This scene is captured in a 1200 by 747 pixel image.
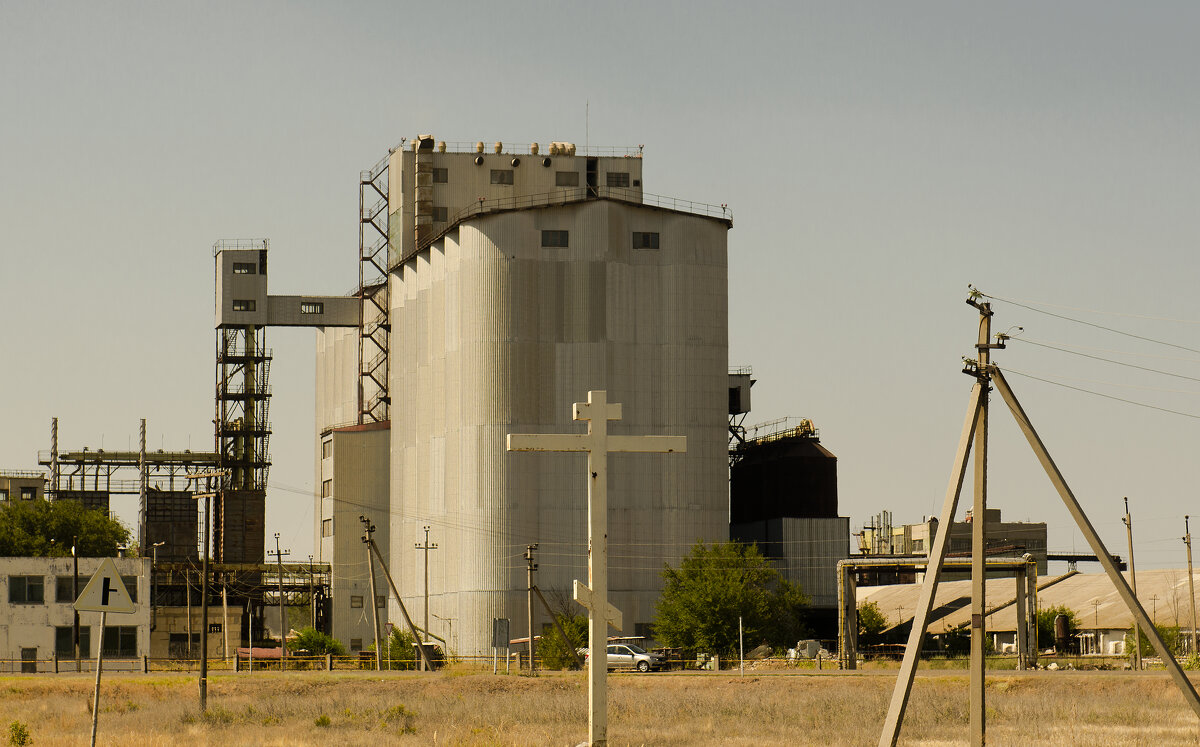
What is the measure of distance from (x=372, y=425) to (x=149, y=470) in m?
24.5

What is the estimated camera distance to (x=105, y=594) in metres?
21.4

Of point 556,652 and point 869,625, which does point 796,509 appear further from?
point 556,652

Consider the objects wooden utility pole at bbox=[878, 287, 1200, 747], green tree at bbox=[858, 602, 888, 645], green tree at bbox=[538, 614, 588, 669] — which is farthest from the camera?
green tree at bbox=[858, 602, 888, 645]

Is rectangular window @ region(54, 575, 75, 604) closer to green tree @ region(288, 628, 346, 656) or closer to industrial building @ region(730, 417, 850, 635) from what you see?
green tree @ region(288, 628, 346, 656)

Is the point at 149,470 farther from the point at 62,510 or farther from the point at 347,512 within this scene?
the point at 347,512

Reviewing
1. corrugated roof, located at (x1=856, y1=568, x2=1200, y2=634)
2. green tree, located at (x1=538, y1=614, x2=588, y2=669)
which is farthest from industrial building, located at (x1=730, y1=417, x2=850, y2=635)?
green tree, located at (x1=538, y1=614, x2=588, y2=669)

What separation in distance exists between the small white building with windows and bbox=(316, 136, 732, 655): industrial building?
19288mm

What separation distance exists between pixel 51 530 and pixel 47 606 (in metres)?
39.3

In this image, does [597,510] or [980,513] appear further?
[980,513]

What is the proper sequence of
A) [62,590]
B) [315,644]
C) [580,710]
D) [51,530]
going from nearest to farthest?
[580,710] → [62,590] → [315,644] → [51,530]

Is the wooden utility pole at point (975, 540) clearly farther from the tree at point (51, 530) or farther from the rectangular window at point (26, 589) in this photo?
the tree at point (51, 530)

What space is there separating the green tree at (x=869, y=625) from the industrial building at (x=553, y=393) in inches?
374

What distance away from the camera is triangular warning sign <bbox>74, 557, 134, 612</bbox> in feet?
69.9

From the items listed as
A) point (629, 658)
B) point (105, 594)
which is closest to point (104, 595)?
point (105, 594)
